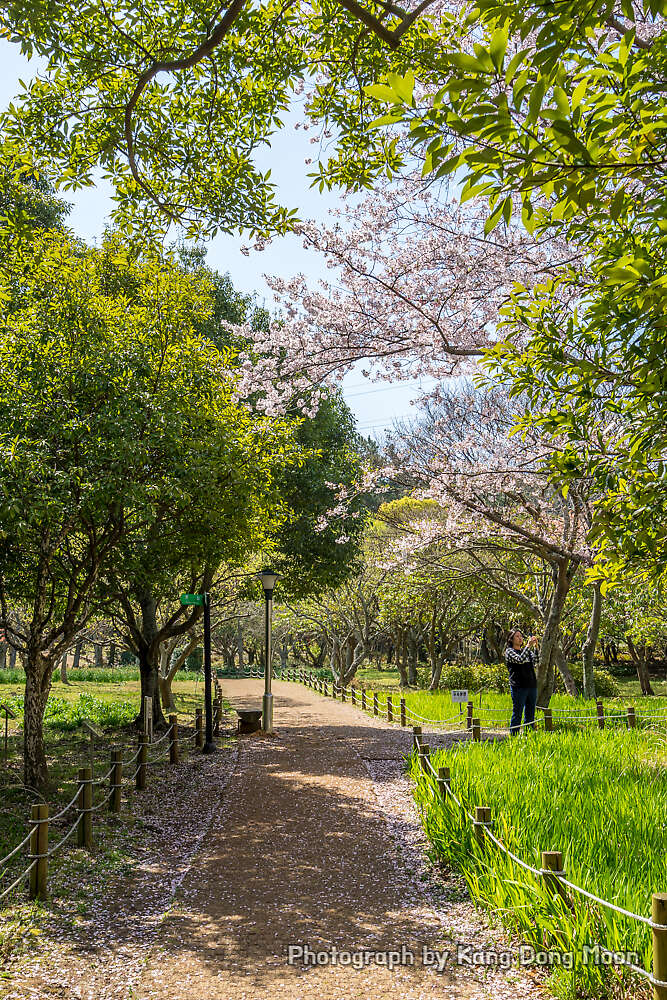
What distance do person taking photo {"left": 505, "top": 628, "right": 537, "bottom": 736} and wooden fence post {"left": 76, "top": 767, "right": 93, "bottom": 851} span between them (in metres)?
7.23

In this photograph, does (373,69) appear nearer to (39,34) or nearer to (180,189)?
(180,189)

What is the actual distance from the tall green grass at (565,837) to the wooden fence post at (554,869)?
0.06 meters

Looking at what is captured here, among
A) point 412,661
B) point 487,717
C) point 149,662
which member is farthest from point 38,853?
point 412,661

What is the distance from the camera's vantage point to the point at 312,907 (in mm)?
5492

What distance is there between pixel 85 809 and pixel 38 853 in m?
1.29

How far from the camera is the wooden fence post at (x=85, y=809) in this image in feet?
22.4

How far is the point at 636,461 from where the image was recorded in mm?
4691

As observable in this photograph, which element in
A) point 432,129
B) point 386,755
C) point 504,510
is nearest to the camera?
point 432,129

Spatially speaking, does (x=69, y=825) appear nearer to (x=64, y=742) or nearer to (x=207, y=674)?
(x=207, y=674)

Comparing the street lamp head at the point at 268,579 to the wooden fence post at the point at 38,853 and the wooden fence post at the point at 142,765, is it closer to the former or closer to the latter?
the wooden fence post at the point at 142,765

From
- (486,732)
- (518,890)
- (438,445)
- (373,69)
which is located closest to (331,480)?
(438,445)

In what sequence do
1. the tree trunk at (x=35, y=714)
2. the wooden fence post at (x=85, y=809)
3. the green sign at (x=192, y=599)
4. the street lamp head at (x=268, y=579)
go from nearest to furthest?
the wooden fence post at (x=85, y=809) < the tree trunk at (x=35, y=714) < the green sign at (x=192, y=599) < the street lamp head at (x=268, y=579)

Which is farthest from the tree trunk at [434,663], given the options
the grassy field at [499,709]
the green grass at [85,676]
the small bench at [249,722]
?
the green grass at [85,676]

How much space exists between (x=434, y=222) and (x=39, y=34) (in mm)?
4959
